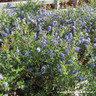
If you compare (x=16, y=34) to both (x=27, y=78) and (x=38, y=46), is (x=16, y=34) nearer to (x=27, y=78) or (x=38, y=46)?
(x=38, y=46)

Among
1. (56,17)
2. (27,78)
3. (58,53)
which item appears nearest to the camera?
(58,53)

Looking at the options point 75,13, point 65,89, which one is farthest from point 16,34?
point 75,13

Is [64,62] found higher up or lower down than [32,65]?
higher up

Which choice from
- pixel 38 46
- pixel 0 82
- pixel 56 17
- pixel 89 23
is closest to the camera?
pixel 0 82

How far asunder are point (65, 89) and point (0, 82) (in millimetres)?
824

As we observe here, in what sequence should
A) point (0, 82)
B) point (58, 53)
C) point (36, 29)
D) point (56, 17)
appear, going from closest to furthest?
point (0, 82)
point (58, 53)
point (36, 29)
point (56, 17)

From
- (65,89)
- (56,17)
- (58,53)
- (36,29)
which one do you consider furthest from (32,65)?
(56,17)

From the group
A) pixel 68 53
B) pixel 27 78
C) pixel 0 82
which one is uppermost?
pixel 68 53

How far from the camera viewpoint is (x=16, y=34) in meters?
2.45

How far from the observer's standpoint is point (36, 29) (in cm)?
286

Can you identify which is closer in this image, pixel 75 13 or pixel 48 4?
pixel 75 13

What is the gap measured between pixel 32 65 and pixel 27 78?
283 mm

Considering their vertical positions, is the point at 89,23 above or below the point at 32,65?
above

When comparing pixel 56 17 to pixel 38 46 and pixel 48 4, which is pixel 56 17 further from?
pixel 48 4
